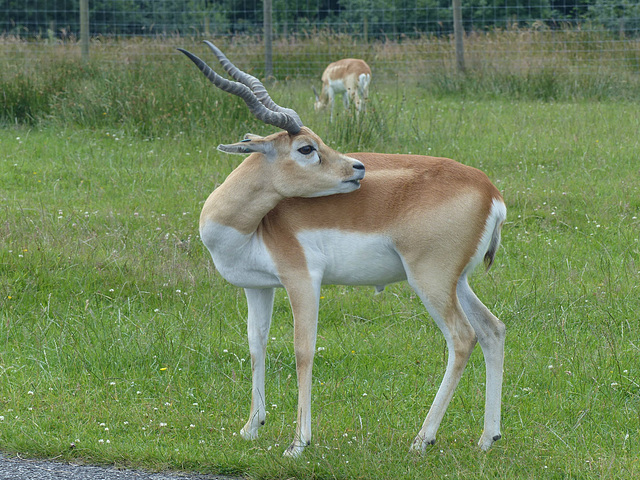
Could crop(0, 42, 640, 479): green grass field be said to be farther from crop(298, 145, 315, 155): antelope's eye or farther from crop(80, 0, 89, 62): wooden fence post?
crop(80, 0, 89, 62): wooden fence post

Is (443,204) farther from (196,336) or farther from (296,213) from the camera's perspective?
(196,336)

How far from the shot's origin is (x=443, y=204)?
3736 millimetres

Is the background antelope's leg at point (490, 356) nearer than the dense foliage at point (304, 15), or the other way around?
the background antelope's leg at point (490, 356)

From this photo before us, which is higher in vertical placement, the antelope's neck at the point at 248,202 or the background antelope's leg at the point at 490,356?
the antelope's neck at the point at 248,202

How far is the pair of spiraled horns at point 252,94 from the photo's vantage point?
11.5 feet

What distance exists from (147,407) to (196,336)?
0.81m

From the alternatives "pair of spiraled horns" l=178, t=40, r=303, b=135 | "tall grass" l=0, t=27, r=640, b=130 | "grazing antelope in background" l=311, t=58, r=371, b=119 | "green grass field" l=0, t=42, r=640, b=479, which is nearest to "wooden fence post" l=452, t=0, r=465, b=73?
"tall grass" l=0, t=27, r=640, b=130

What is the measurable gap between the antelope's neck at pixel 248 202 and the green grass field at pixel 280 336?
1.03 meters

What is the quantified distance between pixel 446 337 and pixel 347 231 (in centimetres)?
66

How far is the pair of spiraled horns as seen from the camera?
3518 millimetres

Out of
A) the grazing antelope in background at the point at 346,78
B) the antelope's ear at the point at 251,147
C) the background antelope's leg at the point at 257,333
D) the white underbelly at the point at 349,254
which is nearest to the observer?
the antelope's ear at the point at 251,147

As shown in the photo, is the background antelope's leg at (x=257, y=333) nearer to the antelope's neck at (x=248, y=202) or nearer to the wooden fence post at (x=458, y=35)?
the antelope's neck at (x=248, y=202)

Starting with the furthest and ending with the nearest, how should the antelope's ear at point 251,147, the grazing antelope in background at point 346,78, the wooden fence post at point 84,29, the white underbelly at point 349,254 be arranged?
the grazing antelope in background at point 346,78
the wooden fence post at point 84,29
the white underbelly at point 349,254
the antelope's ear at point 251,147

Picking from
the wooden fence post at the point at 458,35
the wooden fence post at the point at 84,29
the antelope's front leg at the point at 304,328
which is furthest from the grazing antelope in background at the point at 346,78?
the antelope's front leg at the point at 304,328
